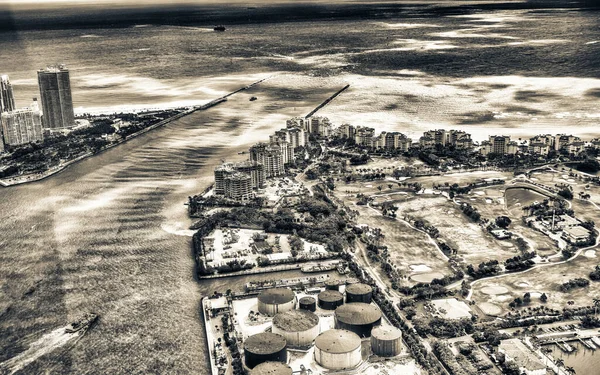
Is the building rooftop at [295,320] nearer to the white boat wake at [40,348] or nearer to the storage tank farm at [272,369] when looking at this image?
the storage tank farm at [272,369]

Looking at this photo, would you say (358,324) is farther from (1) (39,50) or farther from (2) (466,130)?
(1) (39,50)

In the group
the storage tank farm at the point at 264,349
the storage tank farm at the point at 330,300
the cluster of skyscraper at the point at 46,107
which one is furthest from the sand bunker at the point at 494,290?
the cluster of skyscraper at the point at 46,107

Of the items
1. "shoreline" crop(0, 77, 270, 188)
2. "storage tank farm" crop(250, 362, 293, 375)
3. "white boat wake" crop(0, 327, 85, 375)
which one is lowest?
"white boat wake" crop(0, 327, 85, 375)

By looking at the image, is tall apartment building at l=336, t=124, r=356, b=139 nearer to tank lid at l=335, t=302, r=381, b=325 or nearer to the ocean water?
the ocean water

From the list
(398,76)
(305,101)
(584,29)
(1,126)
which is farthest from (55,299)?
(584,29)

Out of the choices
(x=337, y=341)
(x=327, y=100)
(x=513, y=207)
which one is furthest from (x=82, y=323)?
(x=327, y=100)

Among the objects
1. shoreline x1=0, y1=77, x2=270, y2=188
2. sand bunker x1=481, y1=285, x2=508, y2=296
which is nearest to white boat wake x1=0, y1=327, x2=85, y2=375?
sand bunker x1=481, y1=285, x2=508, y2=296
